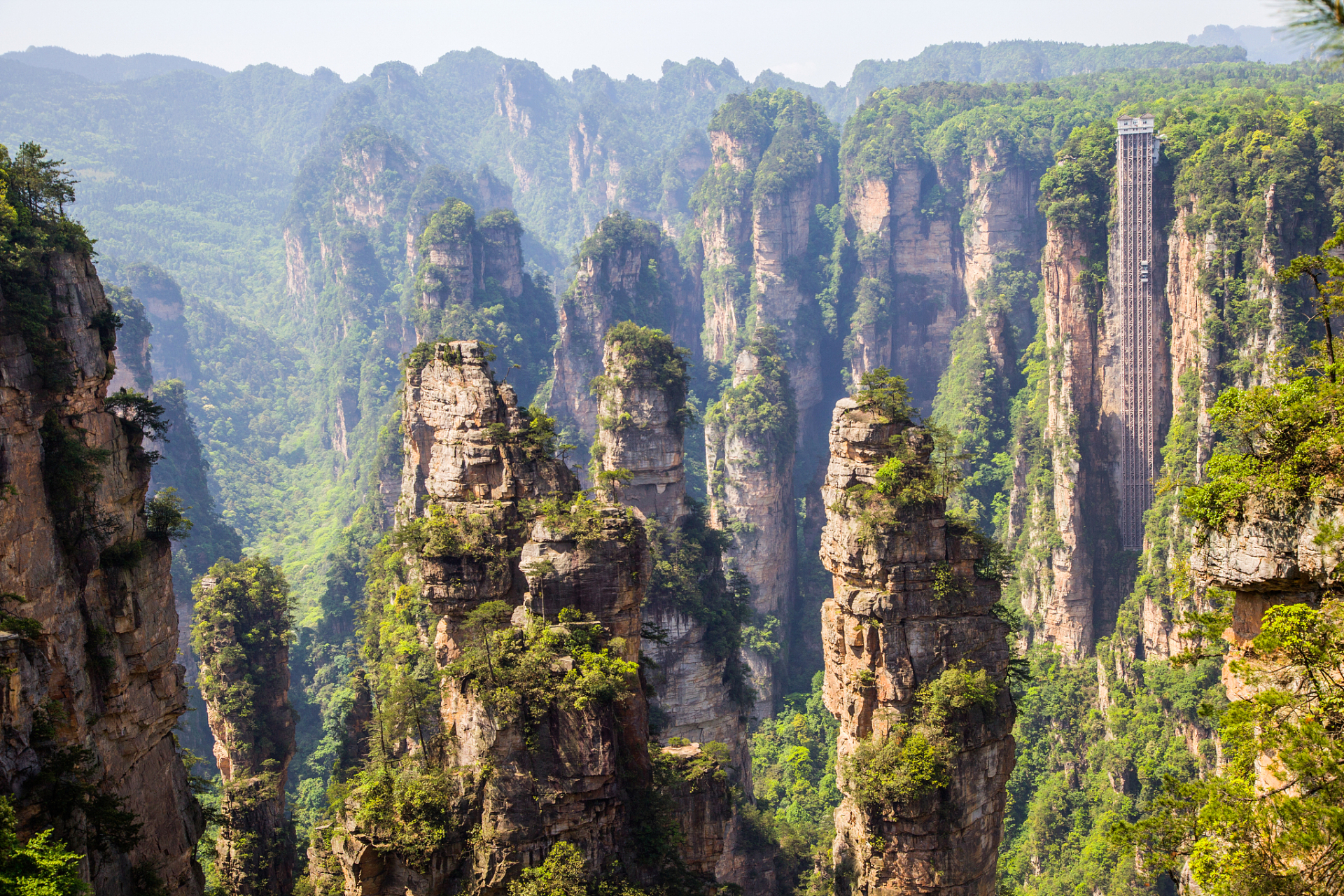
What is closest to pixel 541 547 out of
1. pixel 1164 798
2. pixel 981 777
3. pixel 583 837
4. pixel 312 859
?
pixel 583 837

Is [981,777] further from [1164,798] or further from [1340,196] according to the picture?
[1340,196]

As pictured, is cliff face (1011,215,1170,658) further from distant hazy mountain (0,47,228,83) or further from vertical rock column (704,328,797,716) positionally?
distant hazy mountain (0,47,228,83)

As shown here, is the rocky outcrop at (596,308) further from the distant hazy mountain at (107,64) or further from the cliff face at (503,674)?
the distant hazy mountain at (107,64)

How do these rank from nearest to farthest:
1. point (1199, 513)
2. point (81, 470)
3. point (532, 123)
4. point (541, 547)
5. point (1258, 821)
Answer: point (1258, 821) < point (1199, 513) < point (81, 470) < point (541, 547) < point (532, 123)

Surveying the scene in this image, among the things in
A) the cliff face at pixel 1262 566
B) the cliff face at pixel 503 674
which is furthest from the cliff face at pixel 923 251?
the cliff face at pixel 1262 566

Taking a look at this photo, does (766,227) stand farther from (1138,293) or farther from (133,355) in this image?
(133,355)
